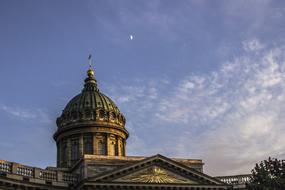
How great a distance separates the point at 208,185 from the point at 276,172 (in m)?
10.4

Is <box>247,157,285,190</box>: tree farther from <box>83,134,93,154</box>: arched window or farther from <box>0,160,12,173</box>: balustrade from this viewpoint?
<box>83,134,93,154</box>: arched window

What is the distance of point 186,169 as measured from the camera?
5328 cm

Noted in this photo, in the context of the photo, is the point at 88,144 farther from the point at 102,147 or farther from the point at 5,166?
the point at 5,166

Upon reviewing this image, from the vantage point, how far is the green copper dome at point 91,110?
70.1m

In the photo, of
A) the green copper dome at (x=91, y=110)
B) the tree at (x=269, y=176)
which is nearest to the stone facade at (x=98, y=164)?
the green copper dome at (x=91, y=110)

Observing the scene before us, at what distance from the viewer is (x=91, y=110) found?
2768 inches

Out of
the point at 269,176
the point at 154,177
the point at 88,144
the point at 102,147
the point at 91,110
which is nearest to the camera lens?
the point at 269,176

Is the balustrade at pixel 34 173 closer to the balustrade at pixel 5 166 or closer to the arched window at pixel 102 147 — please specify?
the balustrade at pixel 5 166

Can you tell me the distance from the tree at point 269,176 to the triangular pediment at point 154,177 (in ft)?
32.9

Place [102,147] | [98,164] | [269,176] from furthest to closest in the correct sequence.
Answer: [102,147] → [98,164] → [269,176]

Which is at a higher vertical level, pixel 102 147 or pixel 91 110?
pixel 91 110

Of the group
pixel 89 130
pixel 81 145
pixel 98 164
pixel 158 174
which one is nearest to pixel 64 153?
pixel 81 145

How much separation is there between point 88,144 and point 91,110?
4814 mm

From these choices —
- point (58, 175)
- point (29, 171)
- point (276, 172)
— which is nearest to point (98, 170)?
point (58, 175)
